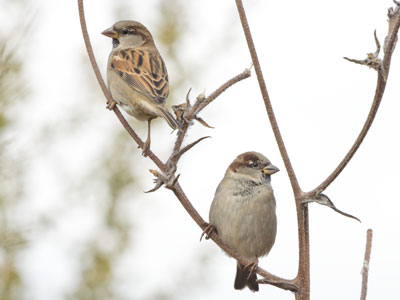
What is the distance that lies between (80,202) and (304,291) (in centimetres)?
485

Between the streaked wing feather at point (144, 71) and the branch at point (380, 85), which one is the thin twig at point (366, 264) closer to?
the branch at point (380, 85)

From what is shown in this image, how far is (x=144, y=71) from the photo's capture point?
3967 mm

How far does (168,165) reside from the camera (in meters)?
1.58

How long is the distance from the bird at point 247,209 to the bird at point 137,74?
0.53 metres

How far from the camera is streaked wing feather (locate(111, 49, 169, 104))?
12.3 ft

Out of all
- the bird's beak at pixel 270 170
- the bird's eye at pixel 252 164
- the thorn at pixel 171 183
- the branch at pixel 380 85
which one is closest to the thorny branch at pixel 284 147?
the branch at pixel 380 85

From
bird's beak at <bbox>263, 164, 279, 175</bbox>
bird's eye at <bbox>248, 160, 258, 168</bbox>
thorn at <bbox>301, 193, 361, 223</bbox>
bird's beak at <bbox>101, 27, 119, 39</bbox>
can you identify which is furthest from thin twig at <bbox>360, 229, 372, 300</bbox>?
bird's beak at <bbox>101, 27, 119, 39</bbox>

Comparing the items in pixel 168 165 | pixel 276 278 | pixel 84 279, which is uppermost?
pixel 168 165

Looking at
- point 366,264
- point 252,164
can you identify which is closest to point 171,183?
point 366,264

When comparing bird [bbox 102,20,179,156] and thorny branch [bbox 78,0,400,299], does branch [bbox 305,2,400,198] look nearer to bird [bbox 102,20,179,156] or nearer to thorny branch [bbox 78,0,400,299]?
thorny branch [bbox 78,0,400,299]

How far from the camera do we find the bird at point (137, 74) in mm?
3676

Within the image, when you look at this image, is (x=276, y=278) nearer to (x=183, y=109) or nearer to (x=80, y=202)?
(x=183, y=109)

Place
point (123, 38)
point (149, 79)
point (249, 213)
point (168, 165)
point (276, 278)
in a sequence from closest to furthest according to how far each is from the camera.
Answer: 1. point (276, 278)
2. point (168, 165)
3. point (249, 213)
4. point (149, 79)
5. point (123, 38)

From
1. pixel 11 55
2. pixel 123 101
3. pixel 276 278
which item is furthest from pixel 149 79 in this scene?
pixel 276 278
